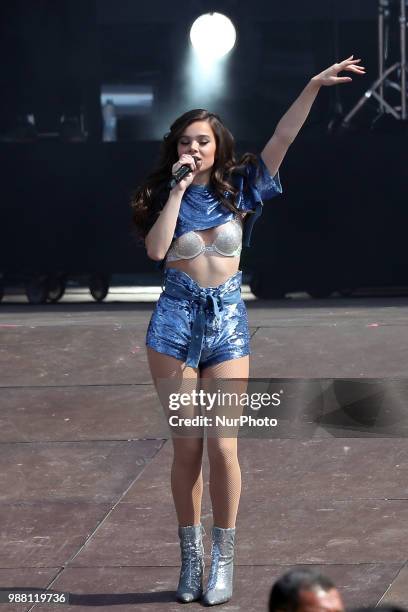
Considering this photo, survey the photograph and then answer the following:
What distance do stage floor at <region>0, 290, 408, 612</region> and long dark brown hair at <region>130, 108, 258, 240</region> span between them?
1518 mm

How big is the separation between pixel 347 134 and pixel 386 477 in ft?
24.4

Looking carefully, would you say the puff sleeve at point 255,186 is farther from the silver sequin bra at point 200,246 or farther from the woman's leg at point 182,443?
the woman's leg at point 182,443

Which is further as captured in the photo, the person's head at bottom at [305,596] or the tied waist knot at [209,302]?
the tied waist knot at [209,302]

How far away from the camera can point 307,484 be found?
7125 mm

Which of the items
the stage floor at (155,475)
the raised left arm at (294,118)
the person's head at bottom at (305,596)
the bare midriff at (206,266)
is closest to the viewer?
the person's head at bottom at (305,596)

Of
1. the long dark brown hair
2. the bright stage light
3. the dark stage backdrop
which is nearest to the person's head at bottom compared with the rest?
the long dark brown hair

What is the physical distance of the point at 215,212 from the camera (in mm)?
5539

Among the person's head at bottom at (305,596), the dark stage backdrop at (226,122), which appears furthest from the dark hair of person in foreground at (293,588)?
the dark stage backdrop at (226,122)

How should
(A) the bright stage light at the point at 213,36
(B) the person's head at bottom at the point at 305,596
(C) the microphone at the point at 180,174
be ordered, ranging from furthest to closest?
(A) the bright stage light at the point at 213,36
(C) the microphone at the point at 180,174
(B) the person's head at bottom at the point at 305,596

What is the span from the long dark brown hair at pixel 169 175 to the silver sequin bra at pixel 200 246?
0.13 metres

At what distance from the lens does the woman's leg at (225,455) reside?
18.0 ft

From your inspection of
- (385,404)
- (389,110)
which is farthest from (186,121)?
(389,110)

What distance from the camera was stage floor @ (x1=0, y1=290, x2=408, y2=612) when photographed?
19.4 ft

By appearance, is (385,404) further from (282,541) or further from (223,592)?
(223,592)
